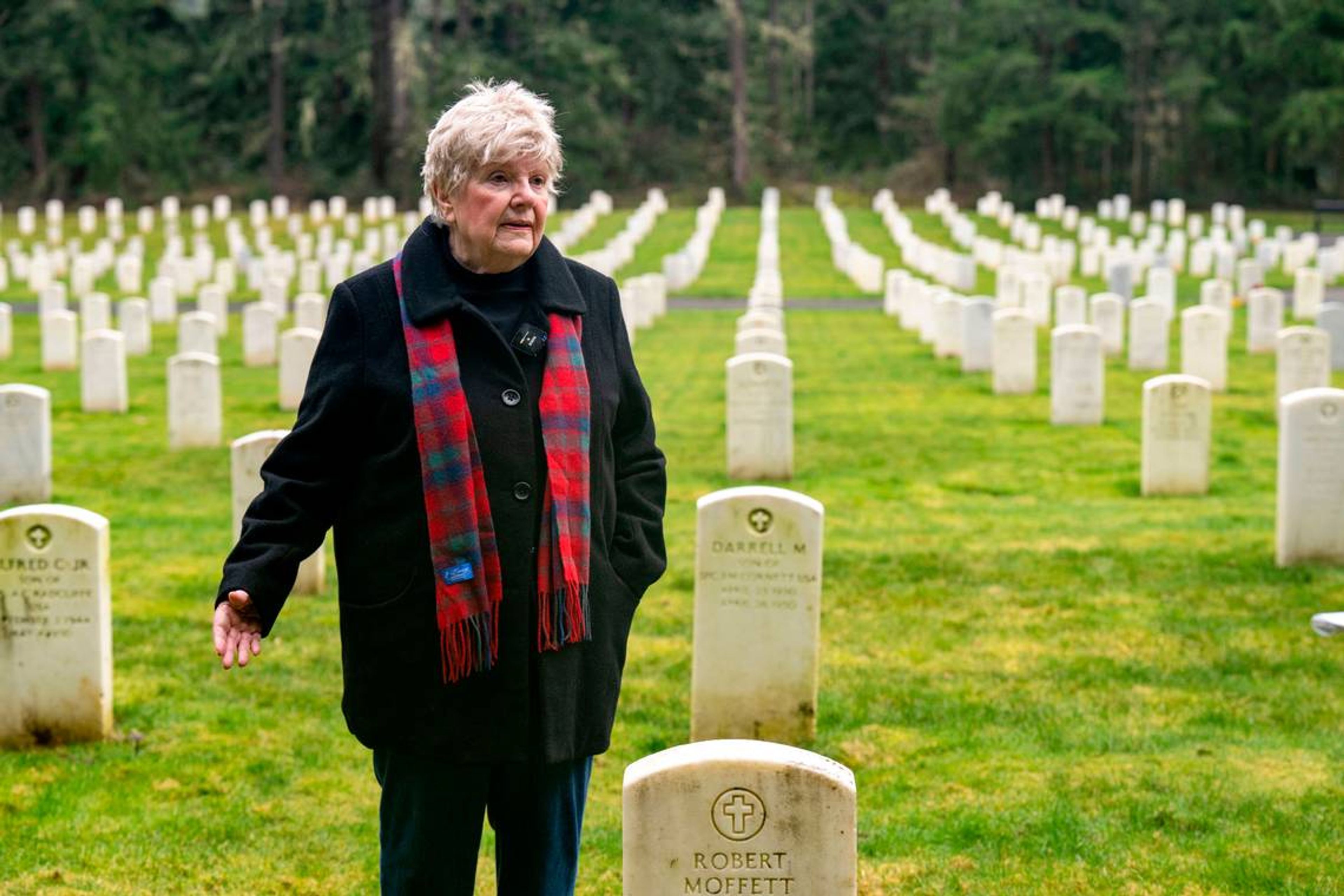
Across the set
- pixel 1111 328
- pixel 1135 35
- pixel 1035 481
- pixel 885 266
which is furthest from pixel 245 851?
pixel 1135 35

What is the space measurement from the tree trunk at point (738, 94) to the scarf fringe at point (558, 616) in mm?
57789

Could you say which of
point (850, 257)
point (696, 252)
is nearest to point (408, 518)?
point (850, 257)

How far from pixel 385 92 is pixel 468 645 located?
5391 cm

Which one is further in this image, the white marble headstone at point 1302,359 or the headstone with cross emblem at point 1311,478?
the white marble headstone at point 1302,359

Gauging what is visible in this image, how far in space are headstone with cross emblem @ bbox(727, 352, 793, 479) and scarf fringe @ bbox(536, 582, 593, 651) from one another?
10.2m

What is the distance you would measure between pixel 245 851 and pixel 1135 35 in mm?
54393

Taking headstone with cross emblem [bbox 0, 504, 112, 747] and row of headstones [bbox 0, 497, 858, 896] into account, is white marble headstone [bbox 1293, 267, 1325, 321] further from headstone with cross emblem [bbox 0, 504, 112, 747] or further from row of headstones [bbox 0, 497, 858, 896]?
headstone with cross emblem [bbox 0, 504, 112, 747]

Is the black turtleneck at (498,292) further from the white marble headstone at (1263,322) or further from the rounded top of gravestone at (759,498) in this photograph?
the white marble headstone at (1263,322)

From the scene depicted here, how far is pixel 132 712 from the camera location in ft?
27.0

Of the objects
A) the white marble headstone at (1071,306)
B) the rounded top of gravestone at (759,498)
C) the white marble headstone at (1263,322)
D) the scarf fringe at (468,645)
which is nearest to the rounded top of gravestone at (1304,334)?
the white marble headstone at (1263,322)

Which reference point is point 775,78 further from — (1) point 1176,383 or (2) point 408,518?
(2) point 408,518

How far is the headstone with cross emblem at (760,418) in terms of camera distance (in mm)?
14391

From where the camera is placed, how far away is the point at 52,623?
7.40 meters

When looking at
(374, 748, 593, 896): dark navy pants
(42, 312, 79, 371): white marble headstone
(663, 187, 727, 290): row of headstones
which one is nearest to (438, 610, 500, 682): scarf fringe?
(374, 748, 593, 896): dark navy pants
